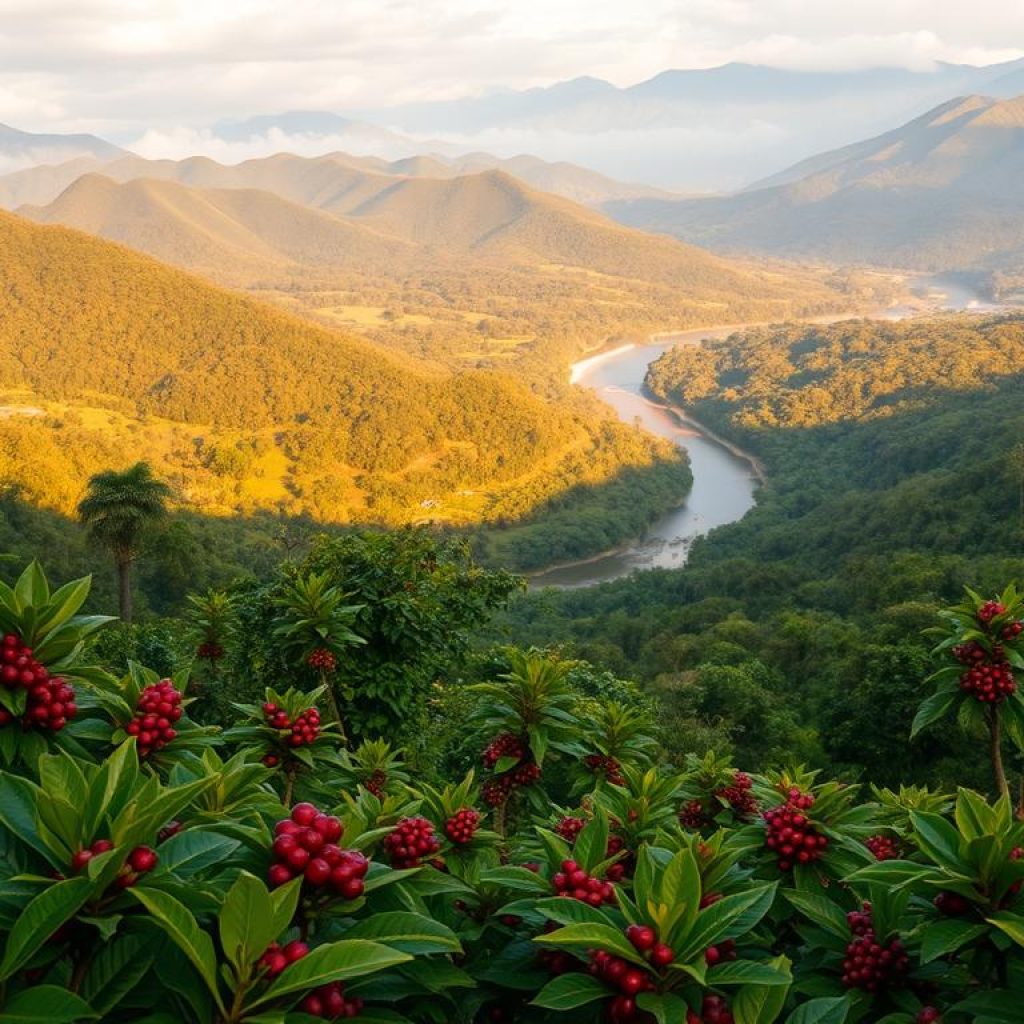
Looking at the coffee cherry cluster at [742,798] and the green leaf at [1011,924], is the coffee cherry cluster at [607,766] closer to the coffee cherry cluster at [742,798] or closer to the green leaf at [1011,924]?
the coffee cherry cluster at [742,798]

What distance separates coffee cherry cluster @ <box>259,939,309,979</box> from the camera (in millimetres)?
2039

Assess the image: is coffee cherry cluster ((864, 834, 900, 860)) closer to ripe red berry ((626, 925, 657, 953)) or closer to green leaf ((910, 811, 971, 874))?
green leaf ((910, 811, 971, 874))

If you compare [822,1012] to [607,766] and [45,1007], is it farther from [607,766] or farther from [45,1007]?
[607,766]

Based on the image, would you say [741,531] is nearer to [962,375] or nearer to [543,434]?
[543,434]

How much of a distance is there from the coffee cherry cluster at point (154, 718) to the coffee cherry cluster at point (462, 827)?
47.1 inches

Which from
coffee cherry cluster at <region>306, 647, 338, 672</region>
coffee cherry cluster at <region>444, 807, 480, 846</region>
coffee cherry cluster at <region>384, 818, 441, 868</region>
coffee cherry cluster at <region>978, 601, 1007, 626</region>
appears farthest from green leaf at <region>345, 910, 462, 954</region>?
coffee cherry cluster at <region>306, 647, 338, 672</region>

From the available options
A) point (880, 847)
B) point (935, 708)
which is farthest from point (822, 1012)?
point (935, 708)

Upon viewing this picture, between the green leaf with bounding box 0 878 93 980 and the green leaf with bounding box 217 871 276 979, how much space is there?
348 millimetres

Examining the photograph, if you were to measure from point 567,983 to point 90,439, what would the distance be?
81880mm

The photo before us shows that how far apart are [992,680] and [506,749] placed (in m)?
2.84

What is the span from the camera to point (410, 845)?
2.94 m

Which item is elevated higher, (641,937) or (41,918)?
(41,918)

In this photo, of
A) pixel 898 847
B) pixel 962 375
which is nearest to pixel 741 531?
pixel 962 375

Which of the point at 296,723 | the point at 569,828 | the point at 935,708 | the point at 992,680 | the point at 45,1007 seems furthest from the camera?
the point at 935,708
